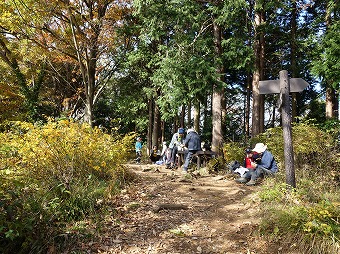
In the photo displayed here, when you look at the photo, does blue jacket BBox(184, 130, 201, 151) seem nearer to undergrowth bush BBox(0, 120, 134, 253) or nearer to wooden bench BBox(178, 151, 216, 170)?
wooden bench BBox(178, 151, 216, 170)

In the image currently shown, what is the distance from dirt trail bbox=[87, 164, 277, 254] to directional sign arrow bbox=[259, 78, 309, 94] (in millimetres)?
2046

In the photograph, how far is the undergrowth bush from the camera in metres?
3.45

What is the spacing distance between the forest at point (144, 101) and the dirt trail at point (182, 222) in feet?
1.20

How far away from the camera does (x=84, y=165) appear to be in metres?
5.27

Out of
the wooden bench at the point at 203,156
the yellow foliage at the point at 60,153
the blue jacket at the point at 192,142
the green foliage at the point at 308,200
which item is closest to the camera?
the green foliage at the point at 308,200

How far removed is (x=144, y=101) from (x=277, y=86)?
14.3 meters

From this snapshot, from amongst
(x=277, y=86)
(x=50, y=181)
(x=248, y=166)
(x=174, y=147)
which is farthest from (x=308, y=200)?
(x=174, y=147)

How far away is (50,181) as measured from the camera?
4.52 meters

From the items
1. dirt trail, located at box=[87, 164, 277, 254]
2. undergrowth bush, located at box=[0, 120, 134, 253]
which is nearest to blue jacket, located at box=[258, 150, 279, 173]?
dirt trail, located at box=[87, 164, 277, 254]

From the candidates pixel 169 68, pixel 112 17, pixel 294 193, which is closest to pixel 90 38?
pixel 112 17

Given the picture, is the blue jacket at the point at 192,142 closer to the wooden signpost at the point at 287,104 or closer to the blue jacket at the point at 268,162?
the blue jacket at the point at 268,162

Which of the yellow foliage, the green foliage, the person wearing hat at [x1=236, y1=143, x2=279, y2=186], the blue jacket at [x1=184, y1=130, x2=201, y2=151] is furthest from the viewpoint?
the blue jacket at [x1=184, y1=130, x2=201, y2=151]

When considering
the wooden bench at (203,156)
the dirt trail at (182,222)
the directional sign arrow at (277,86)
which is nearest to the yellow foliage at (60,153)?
the dirt trail at (182,222)

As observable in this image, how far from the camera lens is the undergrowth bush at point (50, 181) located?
11.3 ft
